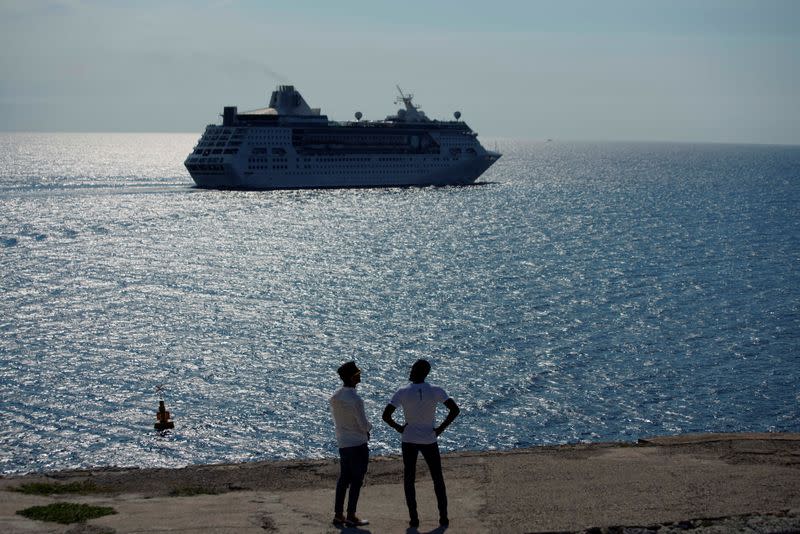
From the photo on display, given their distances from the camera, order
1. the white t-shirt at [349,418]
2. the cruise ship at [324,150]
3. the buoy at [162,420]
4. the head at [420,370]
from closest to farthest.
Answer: the head at [420,370] < the white t-shirt at [349,418] < the buoy at [162,420] < the cruise ship at [324,150]

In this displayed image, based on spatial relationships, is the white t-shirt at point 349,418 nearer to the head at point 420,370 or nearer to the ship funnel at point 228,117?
the head at point 420,370

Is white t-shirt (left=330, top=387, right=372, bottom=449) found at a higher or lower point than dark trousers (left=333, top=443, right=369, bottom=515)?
higher

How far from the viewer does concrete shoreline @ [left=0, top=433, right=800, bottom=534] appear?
934cm

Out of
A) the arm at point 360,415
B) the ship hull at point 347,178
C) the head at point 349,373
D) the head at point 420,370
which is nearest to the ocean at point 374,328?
the arm at point 360,415

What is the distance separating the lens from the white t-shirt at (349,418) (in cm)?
905

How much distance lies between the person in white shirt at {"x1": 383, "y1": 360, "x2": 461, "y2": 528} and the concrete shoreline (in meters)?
0.31

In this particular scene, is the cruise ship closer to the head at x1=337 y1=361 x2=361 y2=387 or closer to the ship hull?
the ship hull

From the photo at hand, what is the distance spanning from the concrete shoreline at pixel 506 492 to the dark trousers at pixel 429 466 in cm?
22

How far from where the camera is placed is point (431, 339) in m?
28.9

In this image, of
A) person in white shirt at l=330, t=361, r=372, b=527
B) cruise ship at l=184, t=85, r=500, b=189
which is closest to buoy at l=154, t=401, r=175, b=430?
person in white shirt at l=330, t=361, r=372, b=527

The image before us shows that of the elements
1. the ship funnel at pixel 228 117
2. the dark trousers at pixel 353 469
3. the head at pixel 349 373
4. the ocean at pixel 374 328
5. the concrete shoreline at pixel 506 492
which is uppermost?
the ship funnel at pixel 228 117

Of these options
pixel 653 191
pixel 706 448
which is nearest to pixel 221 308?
pixel 706 448

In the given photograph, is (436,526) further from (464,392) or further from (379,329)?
(379,329)

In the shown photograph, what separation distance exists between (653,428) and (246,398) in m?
9.11
